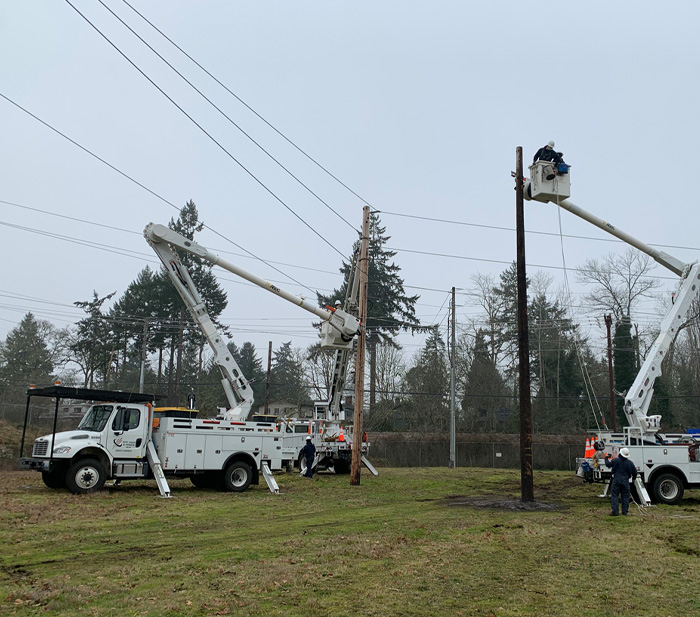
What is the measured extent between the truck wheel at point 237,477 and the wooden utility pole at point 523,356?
8.13 m

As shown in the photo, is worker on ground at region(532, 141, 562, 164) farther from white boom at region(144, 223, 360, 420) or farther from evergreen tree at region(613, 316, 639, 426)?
evergreen tree at region(613, 316, 639, 426)

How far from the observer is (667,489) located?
17.7 m

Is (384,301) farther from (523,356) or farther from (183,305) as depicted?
(523,356)

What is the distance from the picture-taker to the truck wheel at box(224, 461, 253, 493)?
19.1 meters

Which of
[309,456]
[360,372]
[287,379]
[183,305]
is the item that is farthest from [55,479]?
[287,379]

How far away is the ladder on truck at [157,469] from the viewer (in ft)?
56.8

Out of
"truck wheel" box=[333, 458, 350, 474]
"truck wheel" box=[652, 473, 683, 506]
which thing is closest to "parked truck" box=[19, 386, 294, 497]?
"truck wheel" box=[333, 458, 350, 474]

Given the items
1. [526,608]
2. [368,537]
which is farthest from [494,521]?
[526,608]

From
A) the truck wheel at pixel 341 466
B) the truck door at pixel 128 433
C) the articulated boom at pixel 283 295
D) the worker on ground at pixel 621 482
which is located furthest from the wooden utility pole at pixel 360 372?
the worker on ground at pixel 621 482

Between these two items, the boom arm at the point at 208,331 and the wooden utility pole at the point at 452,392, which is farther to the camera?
the wooden utility pole at the point at 452,392

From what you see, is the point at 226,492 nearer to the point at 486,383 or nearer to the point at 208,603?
the point at 208,603

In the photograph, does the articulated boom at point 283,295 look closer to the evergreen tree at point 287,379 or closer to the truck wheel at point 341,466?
the truck wheel at point 341,466

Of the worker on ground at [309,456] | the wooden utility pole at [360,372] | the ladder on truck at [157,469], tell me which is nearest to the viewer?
the ladder on truck at [157,469]

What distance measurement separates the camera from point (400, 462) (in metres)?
42.8
